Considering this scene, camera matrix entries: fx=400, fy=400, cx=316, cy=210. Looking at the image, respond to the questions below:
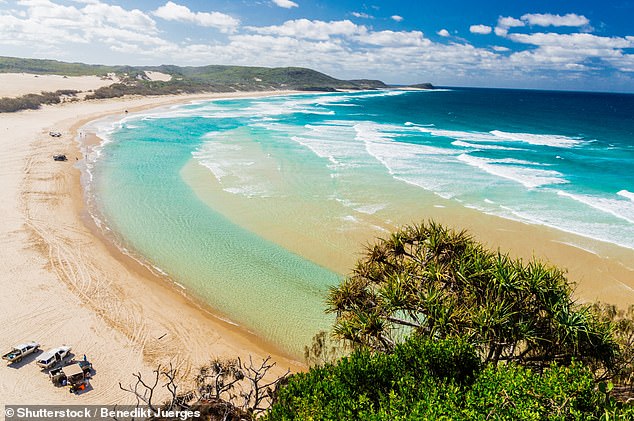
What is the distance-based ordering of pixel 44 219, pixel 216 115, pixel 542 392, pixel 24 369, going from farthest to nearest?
pixel 216 115, pixel 44 219, pixel 24 369, pixel 542 392

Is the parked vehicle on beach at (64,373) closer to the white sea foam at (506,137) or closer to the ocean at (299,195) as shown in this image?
the ocean at (299,195)

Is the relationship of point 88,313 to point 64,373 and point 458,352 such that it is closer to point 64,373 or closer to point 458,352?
point 64,373

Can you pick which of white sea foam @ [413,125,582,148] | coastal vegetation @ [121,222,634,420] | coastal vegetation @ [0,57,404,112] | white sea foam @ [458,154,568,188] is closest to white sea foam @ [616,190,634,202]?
white sea foam @ [458,154,568,188]

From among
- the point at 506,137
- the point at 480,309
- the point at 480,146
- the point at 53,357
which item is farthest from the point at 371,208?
the point at 506,137

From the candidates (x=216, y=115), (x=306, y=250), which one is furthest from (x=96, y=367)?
(x=216, y=115)

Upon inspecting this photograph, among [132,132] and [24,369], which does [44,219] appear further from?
[132,132]

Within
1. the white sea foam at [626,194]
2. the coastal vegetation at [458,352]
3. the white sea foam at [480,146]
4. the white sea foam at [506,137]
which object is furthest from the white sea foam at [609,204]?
the white sea foam at [506,137]
